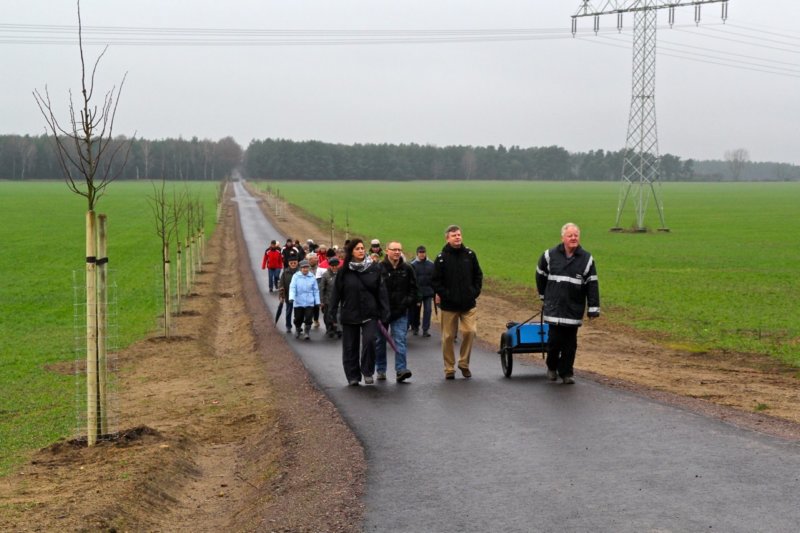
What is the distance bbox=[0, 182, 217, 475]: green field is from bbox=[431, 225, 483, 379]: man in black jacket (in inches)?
185

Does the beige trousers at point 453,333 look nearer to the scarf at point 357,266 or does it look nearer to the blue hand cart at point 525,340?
the blue hand cart at point 525,340

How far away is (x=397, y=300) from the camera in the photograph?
45.9 ft

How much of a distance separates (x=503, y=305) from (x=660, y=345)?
7.65 m

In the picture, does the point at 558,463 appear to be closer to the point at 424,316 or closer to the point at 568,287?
the point at 568,287

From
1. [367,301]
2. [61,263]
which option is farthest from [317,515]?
[61,263]

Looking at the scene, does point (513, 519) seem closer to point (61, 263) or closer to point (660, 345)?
point (660, 345)

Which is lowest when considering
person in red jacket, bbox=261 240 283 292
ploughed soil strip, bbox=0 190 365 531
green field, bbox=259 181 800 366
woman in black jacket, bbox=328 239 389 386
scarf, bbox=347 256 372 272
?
green field, bbox=259 181 800 366

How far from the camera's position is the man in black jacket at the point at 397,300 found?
44.7 ft

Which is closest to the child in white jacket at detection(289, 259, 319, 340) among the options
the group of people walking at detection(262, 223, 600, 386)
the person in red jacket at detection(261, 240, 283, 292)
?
the group of people walking at detection(262, 223, 600, 386)

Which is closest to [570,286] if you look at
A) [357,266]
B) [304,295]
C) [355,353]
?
[357,266]

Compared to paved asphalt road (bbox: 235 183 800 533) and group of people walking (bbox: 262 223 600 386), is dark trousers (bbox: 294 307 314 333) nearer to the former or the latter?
group of people walking (bbox: 262 223 600 386)

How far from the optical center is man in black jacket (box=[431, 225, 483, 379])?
530 inches

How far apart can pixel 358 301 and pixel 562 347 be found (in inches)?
111

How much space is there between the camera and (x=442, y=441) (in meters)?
9.71
